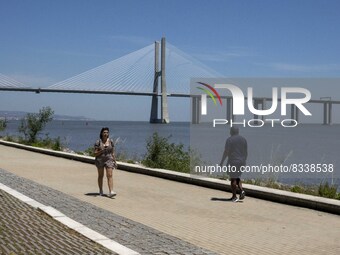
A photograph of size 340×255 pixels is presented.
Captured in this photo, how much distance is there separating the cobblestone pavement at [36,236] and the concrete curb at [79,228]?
2.4 inches

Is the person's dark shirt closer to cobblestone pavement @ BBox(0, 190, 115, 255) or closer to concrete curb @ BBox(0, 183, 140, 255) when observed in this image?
concrete curb @ BBox(0, 183, 140, 255)

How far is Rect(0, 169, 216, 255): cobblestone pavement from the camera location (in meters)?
6.15

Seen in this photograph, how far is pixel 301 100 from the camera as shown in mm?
16141

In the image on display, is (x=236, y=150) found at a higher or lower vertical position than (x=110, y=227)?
higher

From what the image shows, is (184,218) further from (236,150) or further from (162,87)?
(162,87)

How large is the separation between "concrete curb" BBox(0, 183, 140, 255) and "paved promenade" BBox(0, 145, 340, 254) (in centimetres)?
15

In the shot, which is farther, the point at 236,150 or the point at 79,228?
the point at 236,150

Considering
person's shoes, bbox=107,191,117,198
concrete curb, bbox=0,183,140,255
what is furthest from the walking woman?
concrete curb, bbox=0,183,140,255

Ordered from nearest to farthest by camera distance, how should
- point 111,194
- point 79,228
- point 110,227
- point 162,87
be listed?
point 79,228 → point 110,227 → point 111,194 → point 162,87

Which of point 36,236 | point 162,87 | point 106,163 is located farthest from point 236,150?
point 162,87

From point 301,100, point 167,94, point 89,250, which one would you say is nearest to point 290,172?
point 301,100

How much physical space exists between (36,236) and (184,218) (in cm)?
230

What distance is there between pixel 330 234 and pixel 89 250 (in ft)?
9.64

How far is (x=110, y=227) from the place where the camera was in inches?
287
